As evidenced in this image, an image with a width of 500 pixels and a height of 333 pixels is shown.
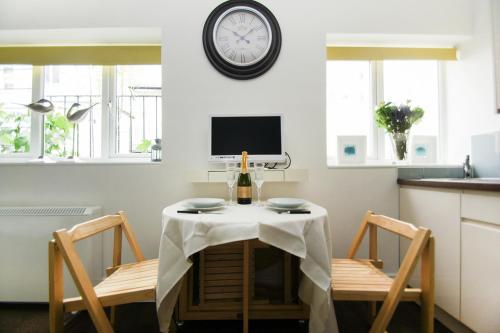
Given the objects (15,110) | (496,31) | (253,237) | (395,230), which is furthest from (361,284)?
(15,110)

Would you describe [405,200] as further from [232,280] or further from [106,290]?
[106,290]

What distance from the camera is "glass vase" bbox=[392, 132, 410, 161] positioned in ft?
7.10

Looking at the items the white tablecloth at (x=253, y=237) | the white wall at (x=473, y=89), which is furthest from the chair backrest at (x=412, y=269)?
the white wall at (x=473, y=89)

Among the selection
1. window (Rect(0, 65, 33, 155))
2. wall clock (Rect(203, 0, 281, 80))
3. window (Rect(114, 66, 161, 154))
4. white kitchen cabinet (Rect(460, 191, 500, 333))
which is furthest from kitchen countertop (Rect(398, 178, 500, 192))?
window (Rect(0, 65, 33, 155))

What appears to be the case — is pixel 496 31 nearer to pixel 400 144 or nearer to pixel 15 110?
pixel 400 144

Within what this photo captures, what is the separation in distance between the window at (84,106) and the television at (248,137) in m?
0.78

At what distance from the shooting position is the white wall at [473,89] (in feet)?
6.62

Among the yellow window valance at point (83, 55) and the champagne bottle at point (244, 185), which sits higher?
the yellow window valance at point (83, 55)

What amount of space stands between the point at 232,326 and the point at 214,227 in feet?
2.85

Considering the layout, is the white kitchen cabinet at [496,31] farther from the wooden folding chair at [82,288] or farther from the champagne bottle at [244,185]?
the wooden folding chair at [82,288]

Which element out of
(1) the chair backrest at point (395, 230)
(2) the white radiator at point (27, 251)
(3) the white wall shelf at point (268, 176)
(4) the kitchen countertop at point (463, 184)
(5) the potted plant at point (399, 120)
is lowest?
(2) the white radiator at point (27, 251)

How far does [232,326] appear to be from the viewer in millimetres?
1636

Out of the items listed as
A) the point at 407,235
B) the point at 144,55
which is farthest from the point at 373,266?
the point at 144,55

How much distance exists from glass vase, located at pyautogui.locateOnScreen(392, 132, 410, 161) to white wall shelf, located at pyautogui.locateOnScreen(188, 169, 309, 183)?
85 cm
